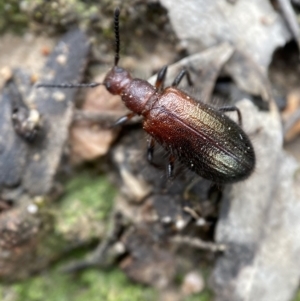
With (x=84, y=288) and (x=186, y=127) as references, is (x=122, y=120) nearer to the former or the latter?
(x=186, y=127)

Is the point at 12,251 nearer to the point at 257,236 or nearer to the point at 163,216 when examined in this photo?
the point at 163,216

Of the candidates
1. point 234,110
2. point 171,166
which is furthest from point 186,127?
point 234,110

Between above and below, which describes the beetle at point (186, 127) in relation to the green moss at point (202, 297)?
above

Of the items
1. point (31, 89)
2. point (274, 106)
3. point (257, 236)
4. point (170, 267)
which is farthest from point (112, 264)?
point (274, 106)

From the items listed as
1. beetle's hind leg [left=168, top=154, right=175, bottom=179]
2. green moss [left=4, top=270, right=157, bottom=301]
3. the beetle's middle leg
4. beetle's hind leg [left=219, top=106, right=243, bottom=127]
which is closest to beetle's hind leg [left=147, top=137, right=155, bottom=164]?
beetle's hind leg [left=168, top=154, right=175, bottom=179]

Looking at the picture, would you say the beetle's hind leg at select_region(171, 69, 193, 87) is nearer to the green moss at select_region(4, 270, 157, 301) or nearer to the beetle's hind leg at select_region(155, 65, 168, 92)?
the beetle's hind leg at select_region(155, 65, 168, 92)

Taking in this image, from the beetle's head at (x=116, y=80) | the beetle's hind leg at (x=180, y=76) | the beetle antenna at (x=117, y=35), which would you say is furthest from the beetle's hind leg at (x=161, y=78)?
the beetle antenna at (x=117, y=35)

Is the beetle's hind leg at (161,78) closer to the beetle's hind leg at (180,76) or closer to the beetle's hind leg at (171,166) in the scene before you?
the beetle's hind leg at (180,76)
